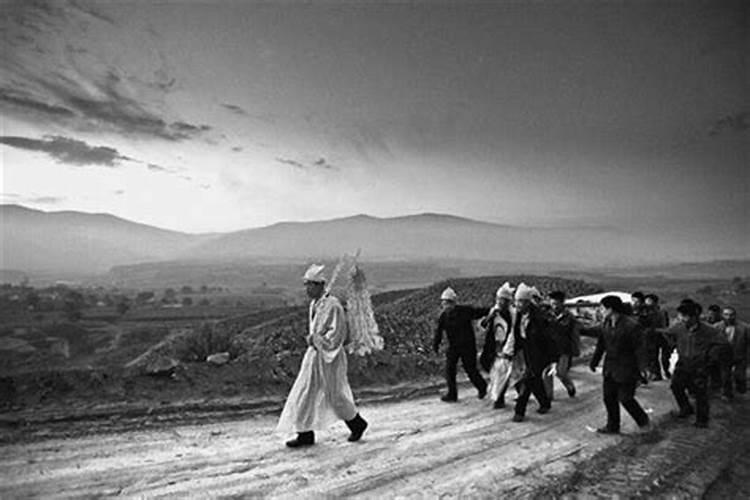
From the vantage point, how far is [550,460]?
6645 millimetres

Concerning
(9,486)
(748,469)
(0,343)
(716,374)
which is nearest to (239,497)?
(9,486)

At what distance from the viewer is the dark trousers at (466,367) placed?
1004 cm

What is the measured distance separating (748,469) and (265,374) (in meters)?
8.18

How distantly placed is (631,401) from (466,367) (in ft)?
10.0

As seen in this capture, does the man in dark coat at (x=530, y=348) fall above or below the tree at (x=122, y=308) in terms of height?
above

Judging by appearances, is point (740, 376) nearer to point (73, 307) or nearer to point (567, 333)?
point (567, 333)

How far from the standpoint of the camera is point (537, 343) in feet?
29.2

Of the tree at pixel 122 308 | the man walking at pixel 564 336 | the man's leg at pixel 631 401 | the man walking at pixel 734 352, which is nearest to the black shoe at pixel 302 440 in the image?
the man's leg at pixel 631 401

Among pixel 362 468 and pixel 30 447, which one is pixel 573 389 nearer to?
pixel 362 468

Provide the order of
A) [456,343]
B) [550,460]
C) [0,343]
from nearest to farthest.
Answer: [550,460], [456,343], [0,343]

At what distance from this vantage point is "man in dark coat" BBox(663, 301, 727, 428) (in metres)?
8.46

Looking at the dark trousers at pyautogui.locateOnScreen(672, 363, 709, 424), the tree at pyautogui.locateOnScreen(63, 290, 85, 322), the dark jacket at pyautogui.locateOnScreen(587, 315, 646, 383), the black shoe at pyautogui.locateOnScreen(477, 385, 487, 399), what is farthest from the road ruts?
the tree at pyautogui.locateOnScreen(63, 290, 85, 322)

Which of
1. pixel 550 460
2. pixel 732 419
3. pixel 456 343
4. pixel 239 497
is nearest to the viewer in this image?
pixel 239 497

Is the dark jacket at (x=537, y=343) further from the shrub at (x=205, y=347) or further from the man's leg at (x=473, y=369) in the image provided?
the shrub at (x=205, y=347)
